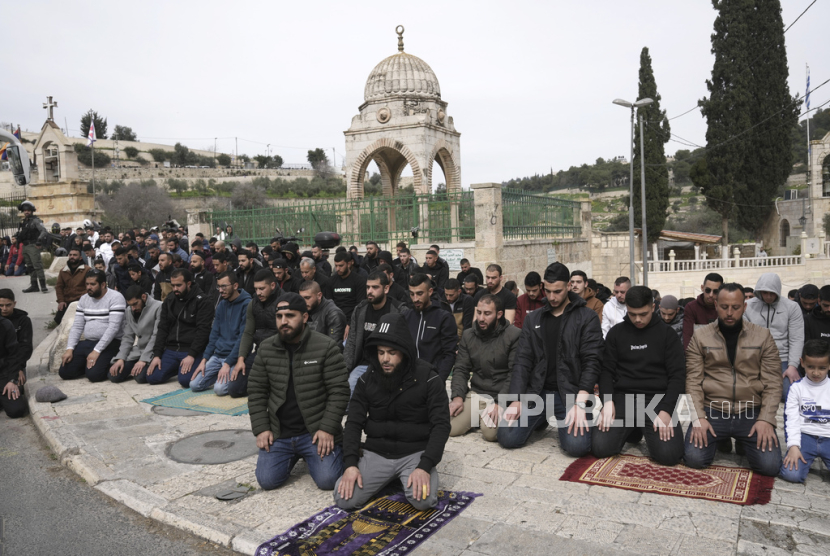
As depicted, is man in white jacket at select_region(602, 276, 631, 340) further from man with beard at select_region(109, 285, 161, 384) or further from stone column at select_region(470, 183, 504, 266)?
stone column at select_region(470, 183, 504, 266)

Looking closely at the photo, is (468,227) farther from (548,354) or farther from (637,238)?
(637,238)

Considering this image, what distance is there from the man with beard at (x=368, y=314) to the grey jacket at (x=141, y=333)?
3557 mm

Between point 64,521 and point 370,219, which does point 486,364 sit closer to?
point 64,521

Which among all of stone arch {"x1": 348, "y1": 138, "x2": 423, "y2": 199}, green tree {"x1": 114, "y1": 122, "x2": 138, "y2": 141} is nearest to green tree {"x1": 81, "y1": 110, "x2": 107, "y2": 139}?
green tree {"x1": 114, "y1": 122, "x2": 138, "y2": 141}

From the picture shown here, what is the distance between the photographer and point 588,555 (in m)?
3.57

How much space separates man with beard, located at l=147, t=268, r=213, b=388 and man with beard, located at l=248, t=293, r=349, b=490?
3954 mm

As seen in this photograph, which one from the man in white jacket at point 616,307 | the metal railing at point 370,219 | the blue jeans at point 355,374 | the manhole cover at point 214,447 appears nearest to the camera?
the manhole cover at point 214,447

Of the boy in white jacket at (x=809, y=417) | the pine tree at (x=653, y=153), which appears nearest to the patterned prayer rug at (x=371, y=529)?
the boy in white jacket at (x=809, y=417)

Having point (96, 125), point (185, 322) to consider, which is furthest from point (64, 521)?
point (96, 125)

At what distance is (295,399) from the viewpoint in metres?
4.81

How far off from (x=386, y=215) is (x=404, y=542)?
13.5m

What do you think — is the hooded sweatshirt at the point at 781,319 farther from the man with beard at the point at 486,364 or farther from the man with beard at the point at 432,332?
the man with beard at the point at 432,332

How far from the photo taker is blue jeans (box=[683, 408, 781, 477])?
15.6 feet

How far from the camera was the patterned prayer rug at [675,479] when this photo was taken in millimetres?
4363
